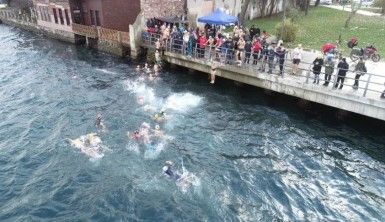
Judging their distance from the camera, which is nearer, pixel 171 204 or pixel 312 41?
pixel 171 204

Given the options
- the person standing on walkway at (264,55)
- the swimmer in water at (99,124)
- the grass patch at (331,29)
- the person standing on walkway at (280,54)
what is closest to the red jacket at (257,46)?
the person standing on walkway at (264,55)

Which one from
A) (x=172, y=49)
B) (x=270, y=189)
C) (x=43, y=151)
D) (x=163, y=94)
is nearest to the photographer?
(x=270, y=189)

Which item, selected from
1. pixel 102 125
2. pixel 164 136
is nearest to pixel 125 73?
pixel 102 125

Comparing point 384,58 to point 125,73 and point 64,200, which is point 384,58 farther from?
point 64,200

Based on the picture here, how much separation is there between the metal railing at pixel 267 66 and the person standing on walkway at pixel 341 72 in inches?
5.5

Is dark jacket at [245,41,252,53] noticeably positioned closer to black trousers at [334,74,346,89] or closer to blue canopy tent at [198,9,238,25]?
blue canopy tent at [198,9,238,25]

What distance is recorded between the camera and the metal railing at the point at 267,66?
18.5m

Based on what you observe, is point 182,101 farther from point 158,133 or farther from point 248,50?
point 248,50

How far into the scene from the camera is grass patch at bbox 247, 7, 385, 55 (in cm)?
3083

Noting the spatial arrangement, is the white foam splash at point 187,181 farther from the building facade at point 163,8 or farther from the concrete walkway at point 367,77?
the building facade at point 163,8

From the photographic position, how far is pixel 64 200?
13.9 meters

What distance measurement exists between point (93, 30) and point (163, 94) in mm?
16297

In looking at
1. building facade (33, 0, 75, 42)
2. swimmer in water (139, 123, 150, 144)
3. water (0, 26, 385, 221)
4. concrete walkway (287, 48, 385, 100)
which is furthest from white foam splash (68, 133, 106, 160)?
building facade (33, 0, 75, 42)

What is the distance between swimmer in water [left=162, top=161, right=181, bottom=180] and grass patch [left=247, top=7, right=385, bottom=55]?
19.1 metres
